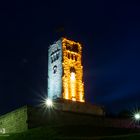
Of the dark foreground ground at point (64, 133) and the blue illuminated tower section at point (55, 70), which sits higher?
the blue illuminated tower section at point (55, 70)

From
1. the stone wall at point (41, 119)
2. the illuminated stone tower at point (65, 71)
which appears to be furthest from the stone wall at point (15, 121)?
the illuminated stone tower at point (65, 71)

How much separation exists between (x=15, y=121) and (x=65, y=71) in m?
24.2

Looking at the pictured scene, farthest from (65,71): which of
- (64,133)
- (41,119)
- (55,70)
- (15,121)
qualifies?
(64,133)

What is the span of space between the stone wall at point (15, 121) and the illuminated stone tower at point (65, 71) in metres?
18.6

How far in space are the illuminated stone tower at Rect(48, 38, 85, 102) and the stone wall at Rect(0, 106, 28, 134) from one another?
18.6m

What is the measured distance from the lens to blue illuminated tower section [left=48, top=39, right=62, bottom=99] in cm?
8101

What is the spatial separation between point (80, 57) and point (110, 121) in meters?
24.0

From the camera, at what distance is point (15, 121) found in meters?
59.8

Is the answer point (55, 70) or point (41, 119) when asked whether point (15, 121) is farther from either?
point (55, 70)

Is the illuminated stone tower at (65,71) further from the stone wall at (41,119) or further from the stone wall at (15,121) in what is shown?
the stone wall at (15,121)

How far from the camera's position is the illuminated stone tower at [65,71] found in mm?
80375

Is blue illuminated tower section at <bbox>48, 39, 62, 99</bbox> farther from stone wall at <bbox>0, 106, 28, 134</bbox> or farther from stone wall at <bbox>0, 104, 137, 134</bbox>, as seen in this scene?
stone wall at <bbox>0, 106, 28, 134</bbox>

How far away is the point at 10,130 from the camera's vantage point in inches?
2391

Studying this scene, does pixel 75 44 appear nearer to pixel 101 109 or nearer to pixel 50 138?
pixel 101 109
